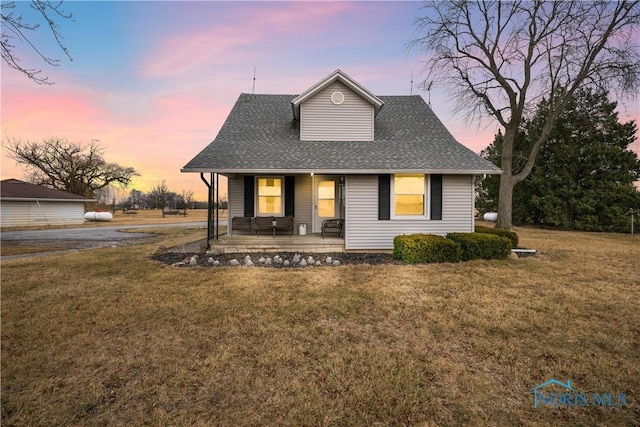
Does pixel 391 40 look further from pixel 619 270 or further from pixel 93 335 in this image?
pixel 93 335

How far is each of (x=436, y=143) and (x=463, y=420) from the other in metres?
10.8

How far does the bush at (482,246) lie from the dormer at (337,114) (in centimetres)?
547

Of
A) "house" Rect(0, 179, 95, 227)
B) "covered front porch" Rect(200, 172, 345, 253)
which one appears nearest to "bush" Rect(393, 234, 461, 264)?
"covered front porch" Rect(200, 172, 345, 253)

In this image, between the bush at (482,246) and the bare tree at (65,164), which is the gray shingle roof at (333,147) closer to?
the bush at (482,246)

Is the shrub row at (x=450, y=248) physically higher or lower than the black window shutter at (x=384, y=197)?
lower

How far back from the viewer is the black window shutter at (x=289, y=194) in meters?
11.6

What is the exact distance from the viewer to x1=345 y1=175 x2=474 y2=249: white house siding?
10.0 meters

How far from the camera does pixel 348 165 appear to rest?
9.77 m

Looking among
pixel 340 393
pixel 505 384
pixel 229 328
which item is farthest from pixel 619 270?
pixel 229 328

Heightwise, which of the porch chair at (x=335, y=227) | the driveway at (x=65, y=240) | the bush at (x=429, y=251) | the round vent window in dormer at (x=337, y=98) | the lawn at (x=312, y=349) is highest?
the round vent window in dormer at (x=337, y=98)

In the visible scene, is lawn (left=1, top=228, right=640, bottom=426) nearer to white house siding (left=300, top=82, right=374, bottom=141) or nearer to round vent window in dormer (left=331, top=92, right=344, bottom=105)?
white house siding (left=300, top=82, right=374, bottom=141)
